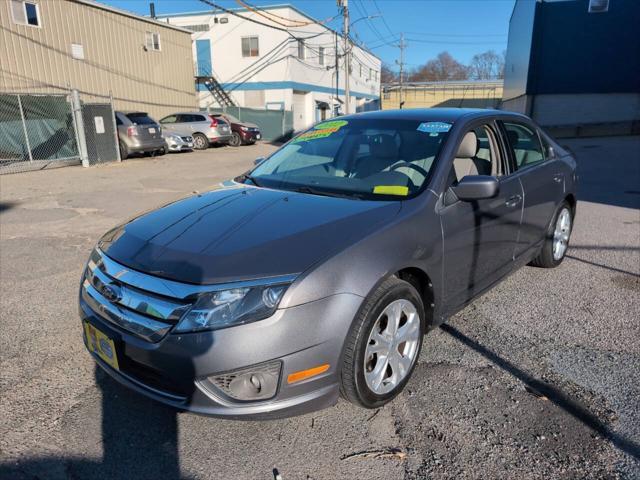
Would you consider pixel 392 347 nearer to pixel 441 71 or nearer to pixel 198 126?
pixel 198 126

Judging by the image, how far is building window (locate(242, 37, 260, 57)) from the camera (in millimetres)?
31909

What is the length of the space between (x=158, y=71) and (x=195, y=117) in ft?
14.8

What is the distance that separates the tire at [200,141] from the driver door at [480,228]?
19.0m

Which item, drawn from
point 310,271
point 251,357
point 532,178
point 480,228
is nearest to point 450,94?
point 532,178

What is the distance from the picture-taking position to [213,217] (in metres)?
2.72

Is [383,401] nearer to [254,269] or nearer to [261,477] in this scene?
[261,477]

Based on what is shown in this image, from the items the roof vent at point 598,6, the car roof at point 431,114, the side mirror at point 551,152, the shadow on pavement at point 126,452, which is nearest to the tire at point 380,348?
the shadow on pavement at point 126,452

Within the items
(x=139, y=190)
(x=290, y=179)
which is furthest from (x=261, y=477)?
(x=139, y=190)

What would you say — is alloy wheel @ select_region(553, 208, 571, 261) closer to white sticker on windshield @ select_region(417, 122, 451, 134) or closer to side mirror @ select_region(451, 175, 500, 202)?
white sticker on windshield @ select_region(417, 122, 451, 134)

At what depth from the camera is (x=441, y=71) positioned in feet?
303

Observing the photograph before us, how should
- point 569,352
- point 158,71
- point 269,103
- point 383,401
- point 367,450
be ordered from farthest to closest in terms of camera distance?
point 269,103
point 158,71
point 569,352
point 383,401
point 367,450

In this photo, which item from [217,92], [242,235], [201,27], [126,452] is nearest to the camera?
[126,452]

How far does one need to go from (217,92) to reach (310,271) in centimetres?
3347

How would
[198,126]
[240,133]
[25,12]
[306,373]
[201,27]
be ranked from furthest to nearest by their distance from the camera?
[201,27]
[240,133]
[198,126]
[25,12]
[306,373]
